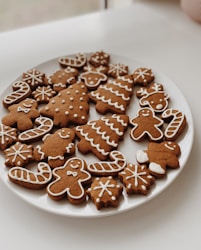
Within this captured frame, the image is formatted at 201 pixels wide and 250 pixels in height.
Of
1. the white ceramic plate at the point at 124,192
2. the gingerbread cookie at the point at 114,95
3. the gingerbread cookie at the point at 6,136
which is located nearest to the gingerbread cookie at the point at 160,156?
the white ceramic plate at the point at 124,192

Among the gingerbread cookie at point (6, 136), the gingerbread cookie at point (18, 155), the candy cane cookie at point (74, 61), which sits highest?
the candy cane cookie at point (74, 61)

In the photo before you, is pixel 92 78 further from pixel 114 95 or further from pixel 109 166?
pixel 109 166

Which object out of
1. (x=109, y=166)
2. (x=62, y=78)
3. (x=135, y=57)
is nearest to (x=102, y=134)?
(x=109, y=166)

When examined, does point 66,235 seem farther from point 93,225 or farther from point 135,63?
point 135,63

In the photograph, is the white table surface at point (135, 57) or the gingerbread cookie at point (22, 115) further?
the gingerbread cookie at point (22, 115)

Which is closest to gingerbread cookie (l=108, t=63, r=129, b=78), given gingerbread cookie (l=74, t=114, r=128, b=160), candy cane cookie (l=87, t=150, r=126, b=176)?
gingerbread cookie (l=74, t=114, r=128, b=160)

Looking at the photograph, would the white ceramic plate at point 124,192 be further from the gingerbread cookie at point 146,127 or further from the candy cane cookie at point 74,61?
the candy cane cookie at point 74,61
